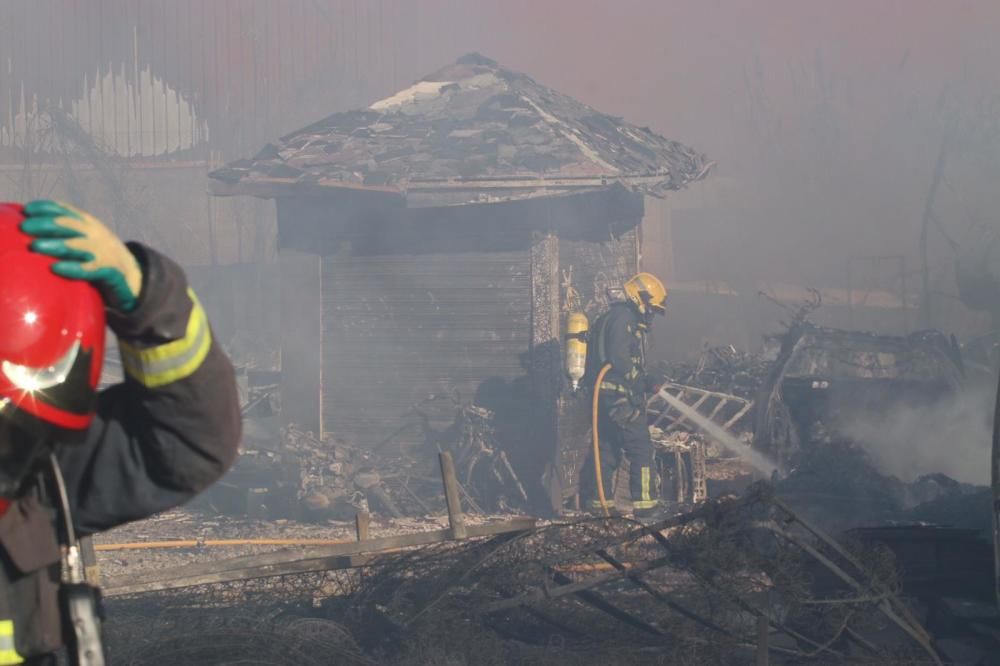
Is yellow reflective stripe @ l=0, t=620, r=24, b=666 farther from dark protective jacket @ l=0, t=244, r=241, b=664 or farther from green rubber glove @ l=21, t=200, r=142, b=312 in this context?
green rubber glove @ l=21, t=200, r=142, b=312

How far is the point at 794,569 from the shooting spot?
5.38m

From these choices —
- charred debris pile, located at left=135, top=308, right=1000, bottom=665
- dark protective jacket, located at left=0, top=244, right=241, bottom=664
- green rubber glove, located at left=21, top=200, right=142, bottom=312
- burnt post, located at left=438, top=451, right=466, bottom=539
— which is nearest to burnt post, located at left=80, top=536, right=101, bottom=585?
charred debris pile, located at left=135, top=308, right=1000, bottom=665

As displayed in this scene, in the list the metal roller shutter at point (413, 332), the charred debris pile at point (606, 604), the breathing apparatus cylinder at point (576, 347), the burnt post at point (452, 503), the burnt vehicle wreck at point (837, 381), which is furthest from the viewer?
the metal roller shutter at point (413, 332)

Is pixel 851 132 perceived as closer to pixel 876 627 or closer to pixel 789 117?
pixel 789 117

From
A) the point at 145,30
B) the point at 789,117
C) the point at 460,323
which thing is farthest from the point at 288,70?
the point at 460,323

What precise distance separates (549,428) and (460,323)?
5.39 ft

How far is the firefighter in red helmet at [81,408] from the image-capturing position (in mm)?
1605

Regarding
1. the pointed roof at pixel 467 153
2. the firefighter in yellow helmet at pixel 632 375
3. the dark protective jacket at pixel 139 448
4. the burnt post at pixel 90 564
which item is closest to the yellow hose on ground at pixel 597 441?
the firefighter in yellow helmet at pixel 632 375

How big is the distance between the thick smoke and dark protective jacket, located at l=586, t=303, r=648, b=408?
266 cm

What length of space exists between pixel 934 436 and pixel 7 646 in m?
11.6

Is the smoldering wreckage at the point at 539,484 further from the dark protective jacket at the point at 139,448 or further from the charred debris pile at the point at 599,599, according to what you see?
the dark protective jacket at the point at 139,448

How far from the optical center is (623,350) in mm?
10891

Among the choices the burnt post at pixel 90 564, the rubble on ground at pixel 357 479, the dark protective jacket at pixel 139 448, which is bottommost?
the rubble on ground at pixel 357 479

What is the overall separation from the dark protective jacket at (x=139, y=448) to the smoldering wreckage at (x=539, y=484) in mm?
3259
